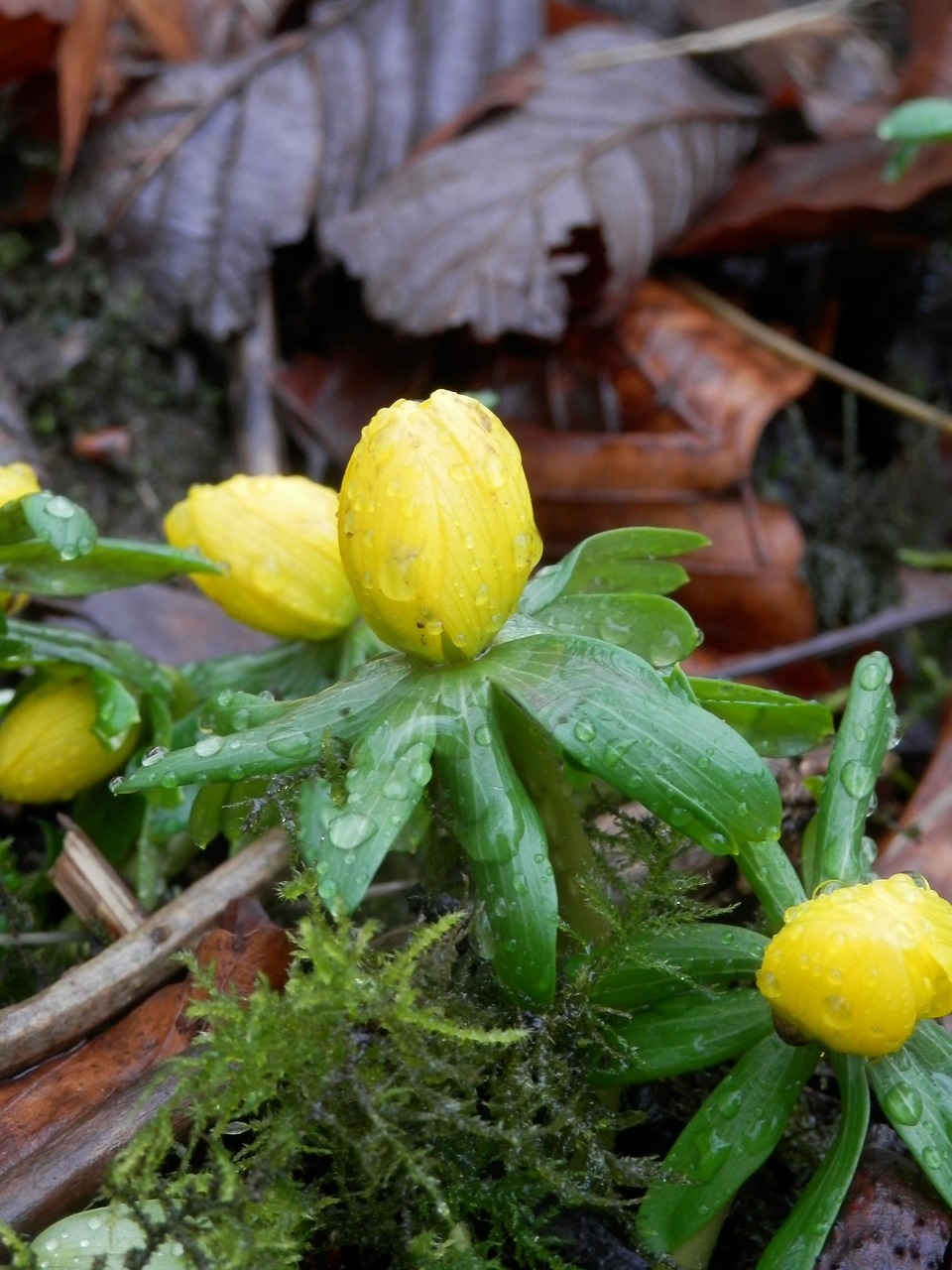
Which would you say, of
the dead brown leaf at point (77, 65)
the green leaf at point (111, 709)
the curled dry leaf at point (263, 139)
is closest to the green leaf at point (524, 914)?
the green leaf at point (111, 709)

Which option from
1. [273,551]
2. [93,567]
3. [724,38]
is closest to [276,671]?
[273,551]

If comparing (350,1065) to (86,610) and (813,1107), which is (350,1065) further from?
(86,610)

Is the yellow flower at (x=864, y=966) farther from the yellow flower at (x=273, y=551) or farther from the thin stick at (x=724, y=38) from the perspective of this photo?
the thin stick at (x=724, y=38)

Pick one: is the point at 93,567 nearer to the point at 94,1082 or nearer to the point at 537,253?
the point at 94,1082

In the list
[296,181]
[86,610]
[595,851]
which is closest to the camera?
[595,851]

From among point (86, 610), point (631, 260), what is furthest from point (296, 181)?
point (86, 610)

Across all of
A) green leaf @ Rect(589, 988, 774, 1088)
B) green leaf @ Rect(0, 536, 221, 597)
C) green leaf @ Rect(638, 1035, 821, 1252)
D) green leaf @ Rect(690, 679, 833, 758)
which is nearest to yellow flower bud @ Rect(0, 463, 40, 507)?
green leaf @ Rect(0, 536, 221, 597)
